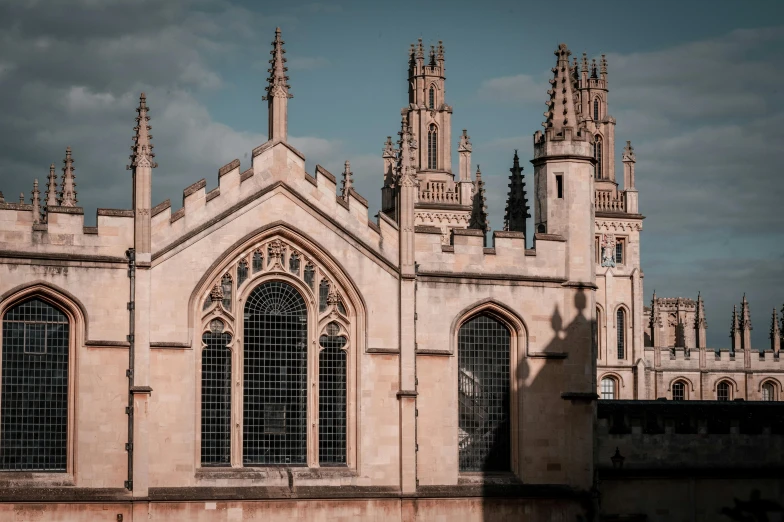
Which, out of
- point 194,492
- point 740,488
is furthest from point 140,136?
point 740,488

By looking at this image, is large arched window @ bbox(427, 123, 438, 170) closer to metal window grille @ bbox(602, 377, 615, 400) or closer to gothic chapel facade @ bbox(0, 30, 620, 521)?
metal window grille @ bbox(602, 377, 615, 400)

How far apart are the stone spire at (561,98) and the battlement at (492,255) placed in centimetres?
327

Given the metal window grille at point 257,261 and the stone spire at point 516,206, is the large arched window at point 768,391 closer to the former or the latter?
the stone spire at point 516,206

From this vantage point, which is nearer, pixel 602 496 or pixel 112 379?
pixel 112 379

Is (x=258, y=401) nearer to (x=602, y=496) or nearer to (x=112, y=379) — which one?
(x=112, y=379)

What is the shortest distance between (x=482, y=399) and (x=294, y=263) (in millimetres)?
6047

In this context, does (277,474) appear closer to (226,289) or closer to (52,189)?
(226,289)

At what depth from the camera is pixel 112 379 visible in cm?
3262

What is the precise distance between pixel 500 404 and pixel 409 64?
63.5 metres

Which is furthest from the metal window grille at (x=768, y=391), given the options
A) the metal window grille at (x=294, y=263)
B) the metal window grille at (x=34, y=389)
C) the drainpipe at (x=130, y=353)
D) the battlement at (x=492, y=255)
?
the metal window grille at (x=34, y=389)

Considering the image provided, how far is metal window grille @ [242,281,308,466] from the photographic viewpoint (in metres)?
34.0

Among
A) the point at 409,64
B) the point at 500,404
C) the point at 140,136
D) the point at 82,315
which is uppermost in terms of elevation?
the point at 409,64

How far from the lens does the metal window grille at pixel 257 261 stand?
34156mm

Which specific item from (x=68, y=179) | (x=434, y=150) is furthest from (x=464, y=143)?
(x=68, y=179)
